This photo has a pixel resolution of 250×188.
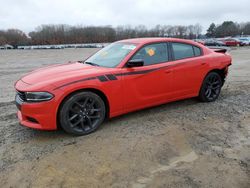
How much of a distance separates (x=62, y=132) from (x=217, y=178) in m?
2.52

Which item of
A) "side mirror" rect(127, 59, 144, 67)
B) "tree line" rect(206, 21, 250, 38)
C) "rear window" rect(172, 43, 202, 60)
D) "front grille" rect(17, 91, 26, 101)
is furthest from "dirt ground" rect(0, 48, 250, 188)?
"tree line" rect(206, 21, 250, 38)

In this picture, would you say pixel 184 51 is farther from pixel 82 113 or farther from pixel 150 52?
pixel 82 113

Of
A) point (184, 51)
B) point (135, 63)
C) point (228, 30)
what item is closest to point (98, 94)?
point (135, 63)

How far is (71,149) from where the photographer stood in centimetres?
389

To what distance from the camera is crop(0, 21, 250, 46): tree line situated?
102312 mm

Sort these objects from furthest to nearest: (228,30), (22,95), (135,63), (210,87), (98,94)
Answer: (228,30) < (210,87) < (135,63) < (98,94) < (22,95)

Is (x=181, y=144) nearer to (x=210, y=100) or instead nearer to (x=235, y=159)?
(x=235, y=159)

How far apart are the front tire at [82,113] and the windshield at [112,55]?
2.65 feet

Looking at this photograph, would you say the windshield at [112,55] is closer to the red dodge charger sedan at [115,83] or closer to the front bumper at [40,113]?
the red dodge charger sedan at [115,83]

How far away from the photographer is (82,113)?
4.32m

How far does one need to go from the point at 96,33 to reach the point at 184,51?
110 m

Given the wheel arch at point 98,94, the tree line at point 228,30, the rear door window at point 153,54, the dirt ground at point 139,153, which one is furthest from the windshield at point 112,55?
the tree line at point 228,30

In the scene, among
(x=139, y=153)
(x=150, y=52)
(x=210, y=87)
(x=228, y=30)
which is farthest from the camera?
(x=228, y=30)

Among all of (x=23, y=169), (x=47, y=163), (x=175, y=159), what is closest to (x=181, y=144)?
(x=175, y=159)
